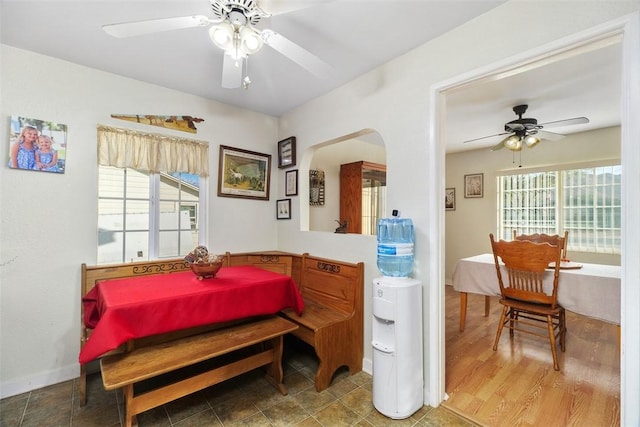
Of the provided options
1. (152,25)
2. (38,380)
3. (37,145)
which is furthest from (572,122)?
(38,380)

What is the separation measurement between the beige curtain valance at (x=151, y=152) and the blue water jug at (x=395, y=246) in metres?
1.90

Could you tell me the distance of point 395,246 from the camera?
196 cm

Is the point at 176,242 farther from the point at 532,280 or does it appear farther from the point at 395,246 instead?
the point at 532,280

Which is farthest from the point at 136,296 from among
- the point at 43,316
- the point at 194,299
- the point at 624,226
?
the point at 624,226

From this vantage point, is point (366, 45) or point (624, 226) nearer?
point (624, 226)

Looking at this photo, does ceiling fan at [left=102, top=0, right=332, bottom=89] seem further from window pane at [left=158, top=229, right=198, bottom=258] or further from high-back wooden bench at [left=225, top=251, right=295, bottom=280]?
high-back wooden bench at [left=225, top=251, right=295, bottom=280]

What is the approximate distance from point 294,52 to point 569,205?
4747 millimetres

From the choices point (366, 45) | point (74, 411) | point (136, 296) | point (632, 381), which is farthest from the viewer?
point (366, 45)

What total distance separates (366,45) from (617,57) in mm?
1893

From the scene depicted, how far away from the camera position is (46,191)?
220 cm

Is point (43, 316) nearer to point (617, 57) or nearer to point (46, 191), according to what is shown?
point (46, 191)

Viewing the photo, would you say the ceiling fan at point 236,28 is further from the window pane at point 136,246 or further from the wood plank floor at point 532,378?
the wood plank floor at point 532,378

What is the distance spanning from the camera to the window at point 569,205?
156 inches

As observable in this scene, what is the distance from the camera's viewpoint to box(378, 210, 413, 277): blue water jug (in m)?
1.98
